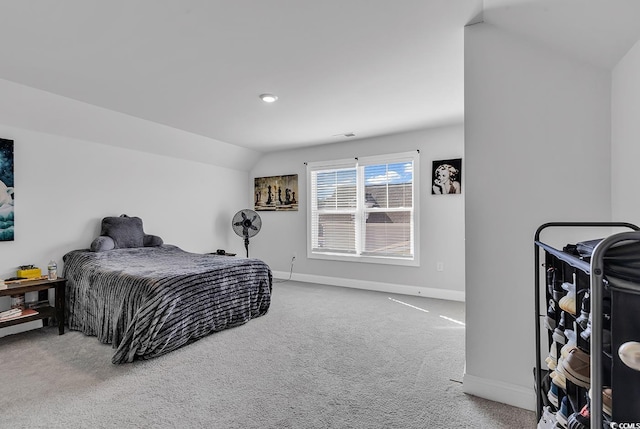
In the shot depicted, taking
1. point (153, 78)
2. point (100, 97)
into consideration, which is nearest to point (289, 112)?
point (153, 78)

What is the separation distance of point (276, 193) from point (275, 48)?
3578mm

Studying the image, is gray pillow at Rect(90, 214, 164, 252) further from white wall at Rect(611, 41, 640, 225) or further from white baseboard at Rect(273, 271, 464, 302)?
white wall at Rect(611, 41, 640, 225)

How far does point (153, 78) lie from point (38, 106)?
4.38 feet

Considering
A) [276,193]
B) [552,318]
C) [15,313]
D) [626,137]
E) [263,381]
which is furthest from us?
[276,193]

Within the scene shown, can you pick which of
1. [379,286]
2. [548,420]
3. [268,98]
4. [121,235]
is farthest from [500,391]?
[121,235]

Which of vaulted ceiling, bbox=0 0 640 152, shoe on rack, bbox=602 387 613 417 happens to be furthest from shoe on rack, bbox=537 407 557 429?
vaulted ceiling, bbox=0 0 640 152

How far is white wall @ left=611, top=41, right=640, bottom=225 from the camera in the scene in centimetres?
143

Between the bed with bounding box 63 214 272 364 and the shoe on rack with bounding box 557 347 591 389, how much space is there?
2463 millimetres

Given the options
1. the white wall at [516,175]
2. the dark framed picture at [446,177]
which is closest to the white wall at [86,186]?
the dark framed picture at [446,177]

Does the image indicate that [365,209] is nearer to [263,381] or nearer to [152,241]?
[152,241]

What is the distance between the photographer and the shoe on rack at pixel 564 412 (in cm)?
97

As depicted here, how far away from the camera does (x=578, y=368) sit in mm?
877

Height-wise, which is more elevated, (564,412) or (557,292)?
(557,292)

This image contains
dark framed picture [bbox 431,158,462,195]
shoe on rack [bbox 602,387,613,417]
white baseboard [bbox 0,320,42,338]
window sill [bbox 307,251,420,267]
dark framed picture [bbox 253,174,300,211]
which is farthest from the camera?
dark framed picture [bbox 253,174,300,211]
